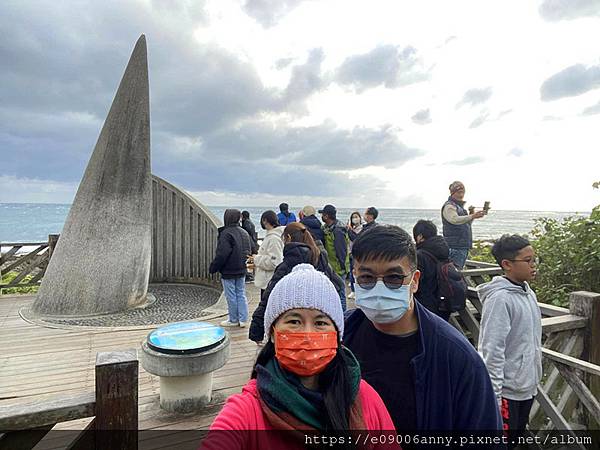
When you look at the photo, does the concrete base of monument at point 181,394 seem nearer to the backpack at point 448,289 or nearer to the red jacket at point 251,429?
the backpack at point 448,289

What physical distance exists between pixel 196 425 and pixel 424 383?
258cm

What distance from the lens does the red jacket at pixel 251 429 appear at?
1092mm

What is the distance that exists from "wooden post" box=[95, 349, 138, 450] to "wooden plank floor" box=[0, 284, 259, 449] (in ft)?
3.90

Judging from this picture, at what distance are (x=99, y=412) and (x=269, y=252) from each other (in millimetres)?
3476

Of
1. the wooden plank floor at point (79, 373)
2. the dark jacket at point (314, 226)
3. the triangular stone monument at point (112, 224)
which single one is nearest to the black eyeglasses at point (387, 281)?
the wooden plank floor at point (79, 373)

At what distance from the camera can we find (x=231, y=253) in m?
5.66

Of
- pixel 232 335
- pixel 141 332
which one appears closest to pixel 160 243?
pixel 141 332

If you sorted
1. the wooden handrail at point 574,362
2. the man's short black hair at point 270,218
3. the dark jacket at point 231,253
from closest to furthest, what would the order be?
the wooden handrail at point 574,362
the man's short black hair at point 270,218
the dark jacket at point 231,253

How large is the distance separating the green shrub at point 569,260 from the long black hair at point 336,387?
4784 mm

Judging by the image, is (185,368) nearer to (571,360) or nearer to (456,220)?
(571,360)

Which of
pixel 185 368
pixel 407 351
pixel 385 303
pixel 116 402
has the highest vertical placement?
pixel 385 303

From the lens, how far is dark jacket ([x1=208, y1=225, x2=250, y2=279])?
5.61 metres

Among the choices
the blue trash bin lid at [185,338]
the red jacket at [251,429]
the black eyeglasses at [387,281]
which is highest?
the black eyeglasses at [387,281]

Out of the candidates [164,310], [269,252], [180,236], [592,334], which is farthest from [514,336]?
[180,236]
